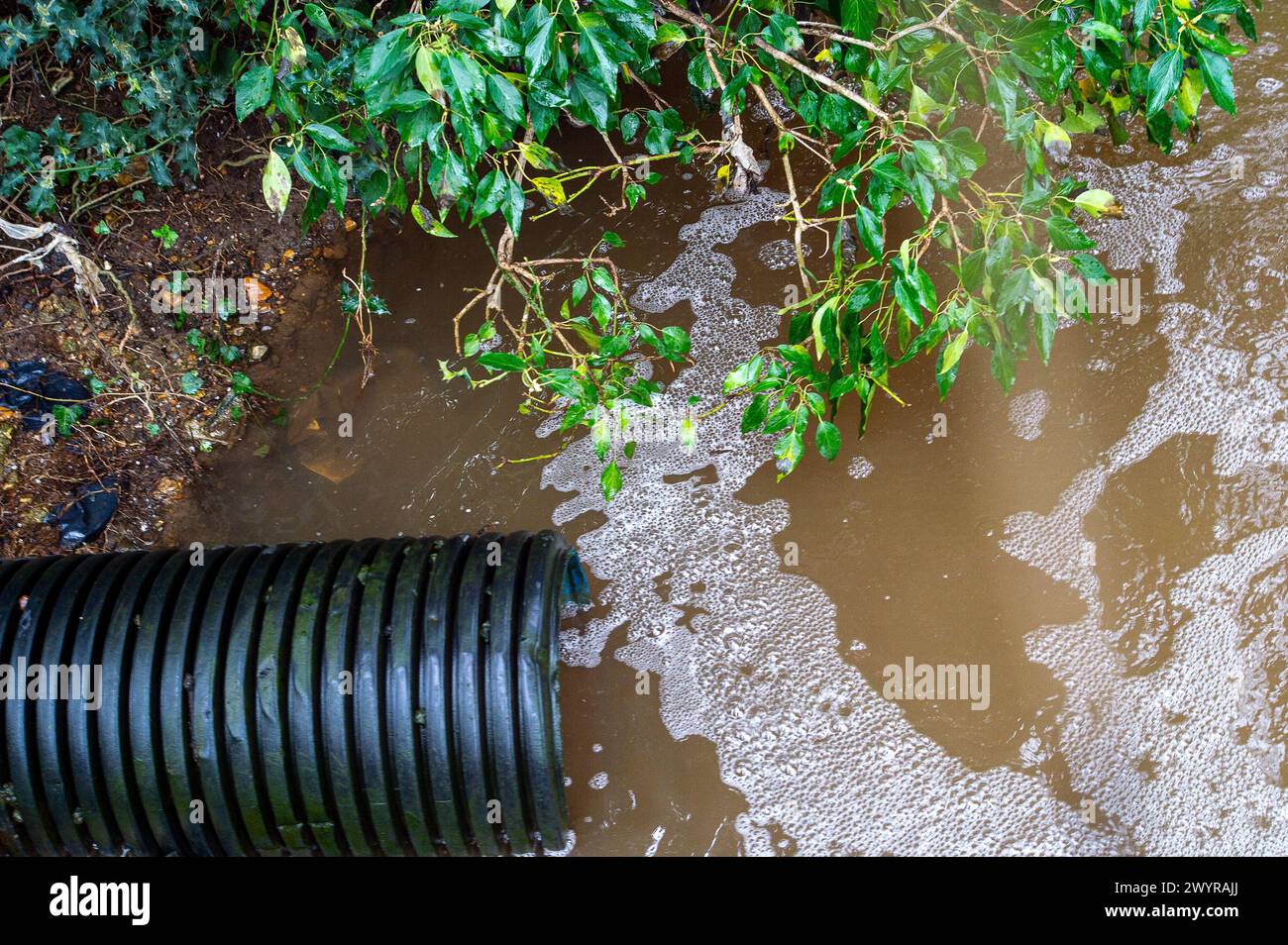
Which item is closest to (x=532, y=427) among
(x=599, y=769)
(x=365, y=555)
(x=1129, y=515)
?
(x=365, y=555)

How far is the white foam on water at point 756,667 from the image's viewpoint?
9.55 ft

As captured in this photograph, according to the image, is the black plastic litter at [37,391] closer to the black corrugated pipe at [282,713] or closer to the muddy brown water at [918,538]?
the muddy brown water at [918,538]

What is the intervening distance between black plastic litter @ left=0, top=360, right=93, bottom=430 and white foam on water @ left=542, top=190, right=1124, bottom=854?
1796mm

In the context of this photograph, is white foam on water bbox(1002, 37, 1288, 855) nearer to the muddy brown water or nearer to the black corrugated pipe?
the muddy brown water

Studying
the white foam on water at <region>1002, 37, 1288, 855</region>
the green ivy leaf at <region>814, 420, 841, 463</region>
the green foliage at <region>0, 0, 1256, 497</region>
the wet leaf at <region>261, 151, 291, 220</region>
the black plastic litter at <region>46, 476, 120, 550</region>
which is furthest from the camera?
the black plastic litter at <region>46, 476, 120, 550</region>

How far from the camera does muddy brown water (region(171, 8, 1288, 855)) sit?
2.95 m

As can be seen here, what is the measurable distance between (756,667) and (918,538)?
28.6 inches

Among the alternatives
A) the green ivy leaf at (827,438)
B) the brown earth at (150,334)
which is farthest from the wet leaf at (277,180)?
the brown earth at (150,334)

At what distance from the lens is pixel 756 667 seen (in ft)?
10.3

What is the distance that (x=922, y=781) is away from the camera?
2.96 metres

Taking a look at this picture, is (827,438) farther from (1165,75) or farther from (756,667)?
(1165,75)

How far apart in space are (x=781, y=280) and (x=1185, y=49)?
6.15ft

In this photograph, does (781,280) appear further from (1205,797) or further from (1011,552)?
(1205,797)

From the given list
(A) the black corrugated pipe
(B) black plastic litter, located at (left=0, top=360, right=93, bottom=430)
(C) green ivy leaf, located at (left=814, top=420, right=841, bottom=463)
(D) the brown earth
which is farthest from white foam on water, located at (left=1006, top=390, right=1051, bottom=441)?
(B) black plastic litter, located at (left=0, top=360, right=93, bottom=430)
